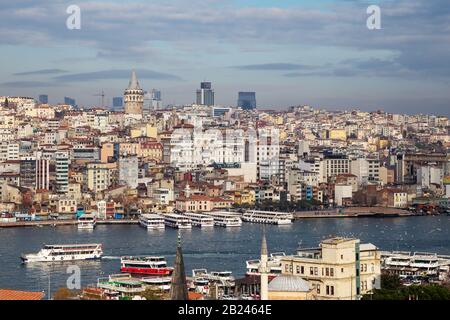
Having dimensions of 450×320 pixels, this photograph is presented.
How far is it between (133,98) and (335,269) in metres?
20.5

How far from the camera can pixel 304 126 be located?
27.9 metres

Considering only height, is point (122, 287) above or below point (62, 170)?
below

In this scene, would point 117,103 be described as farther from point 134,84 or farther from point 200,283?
point 200,283

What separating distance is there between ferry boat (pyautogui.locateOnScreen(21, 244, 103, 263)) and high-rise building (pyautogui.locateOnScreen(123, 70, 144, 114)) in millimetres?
15259

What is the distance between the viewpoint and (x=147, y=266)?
8375 millimetres

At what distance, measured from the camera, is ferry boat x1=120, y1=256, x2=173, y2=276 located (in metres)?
8.20

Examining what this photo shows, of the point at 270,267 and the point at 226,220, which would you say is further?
the point at 226,220

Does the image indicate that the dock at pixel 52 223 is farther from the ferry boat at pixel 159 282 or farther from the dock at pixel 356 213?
the ferry boat at pixel 159 282

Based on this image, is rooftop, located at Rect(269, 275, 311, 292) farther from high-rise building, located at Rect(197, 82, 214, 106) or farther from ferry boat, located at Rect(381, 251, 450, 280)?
high-rise building, located at Rect(197, 82, 214, 106)

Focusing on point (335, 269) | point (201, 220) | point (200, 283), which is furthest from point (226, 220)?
point (335, 269)

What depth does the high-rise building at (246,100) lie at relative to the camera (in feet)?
90.7

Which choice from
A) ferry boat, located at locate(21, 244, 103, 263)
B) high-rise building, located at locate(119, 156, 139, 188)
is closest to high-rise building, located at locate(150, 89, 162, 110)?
high-rise building, located at locate(119, 156, 139, 188)

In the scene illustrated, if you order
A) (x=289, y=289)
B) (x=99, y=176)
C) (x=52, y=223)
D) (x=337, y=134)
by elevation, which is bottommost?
(x=52, y=223)

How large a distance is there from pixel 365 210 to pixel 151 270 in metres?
8.14
